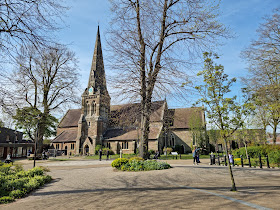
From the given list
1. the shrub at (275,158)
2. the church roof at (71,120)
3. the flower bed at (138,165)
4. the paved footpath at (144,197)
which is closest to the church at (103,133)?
the church roof at (71,120)

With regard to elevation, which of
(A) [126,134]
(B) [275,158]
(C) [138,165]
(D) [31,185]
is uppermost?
(A) [126,134]

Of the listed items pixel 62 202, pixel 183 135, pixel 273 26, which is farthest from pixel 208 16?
pixel 183 135

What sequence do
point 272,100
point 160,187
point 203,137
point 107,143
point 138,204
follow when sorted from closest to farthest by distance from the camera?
point 138,204
point 160,187
point 272,100
point 203,137
point 107,143

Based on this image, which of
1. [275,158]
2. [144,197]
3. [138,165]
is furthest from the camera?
[275,158]

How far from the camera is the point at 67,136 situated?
45.2 metres

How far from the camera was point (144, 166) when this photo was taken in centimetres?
1195

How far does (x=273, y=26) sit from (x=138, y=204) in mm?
12059

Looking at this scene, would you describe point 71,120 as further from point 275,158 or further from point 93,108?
point 275,158

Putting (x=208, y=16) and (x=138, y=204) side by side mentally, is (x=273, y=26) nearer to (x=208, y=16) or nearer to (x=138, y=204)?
(x=208, y=16)

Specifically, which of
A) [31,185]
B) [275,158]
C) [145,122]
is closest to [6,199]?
[31,185]

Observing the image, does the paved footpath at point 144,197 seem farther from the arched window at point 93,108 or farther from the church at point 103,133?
the arched window at point 93,108

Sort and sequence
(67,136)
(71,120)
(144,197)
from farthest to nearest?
1. (71,120)
2. (67,136)
3. (144,197)

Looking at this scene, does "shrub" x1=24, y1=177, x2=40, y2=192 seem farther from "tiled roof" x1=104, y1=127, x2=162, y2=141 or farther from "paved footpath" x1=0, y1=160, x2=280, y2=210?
"tiled roof" x1=104, y1=127, x2=162, y2=141

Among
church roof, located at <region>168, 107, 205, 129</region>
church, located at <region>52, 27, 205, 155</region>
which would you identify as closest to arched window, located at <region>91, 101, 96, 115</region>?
church, located at <region>52, 27, 205, 155</region>
